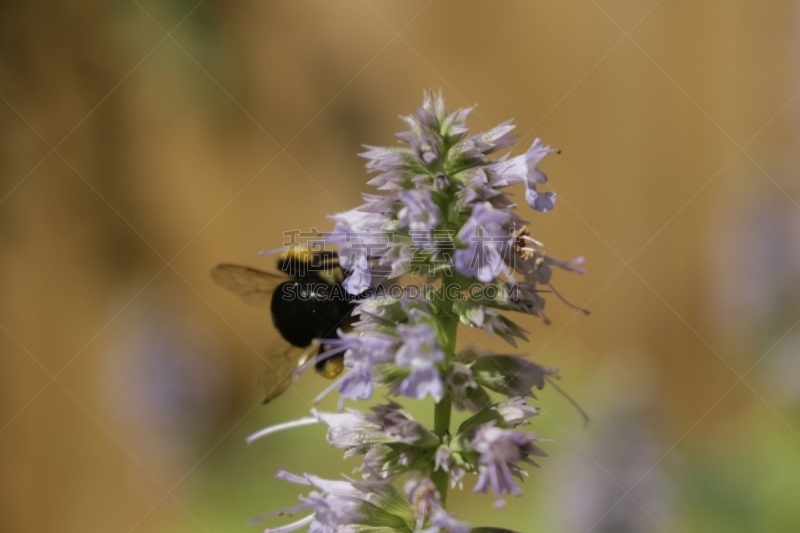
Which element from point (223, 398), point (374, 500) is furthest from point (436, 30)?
point (374, 500)

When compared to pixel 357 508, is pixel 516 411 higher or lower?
higher

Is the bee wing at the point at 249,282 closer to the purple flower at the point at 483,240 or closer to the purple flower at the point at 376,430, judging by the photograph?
the purple flower at the point at 376,430

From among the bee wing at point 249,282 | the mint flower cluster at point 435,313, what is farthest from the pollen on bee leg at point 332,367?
the mint flower cluster at point 435,313

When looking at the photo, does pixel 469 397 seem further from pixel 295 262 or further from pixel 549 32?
pixel 549 32

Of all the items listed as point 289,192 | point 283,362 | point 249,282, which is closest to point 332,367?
point 283,362

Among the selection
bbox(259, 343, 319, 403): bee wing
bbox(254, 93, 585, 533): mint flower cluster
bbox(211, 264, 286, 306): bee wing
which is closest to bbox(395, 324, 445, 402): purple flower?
bbox(254, 93, 585, 533): mint flower cluster

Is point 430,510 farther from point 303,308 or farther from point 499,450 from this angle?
point 303,308
